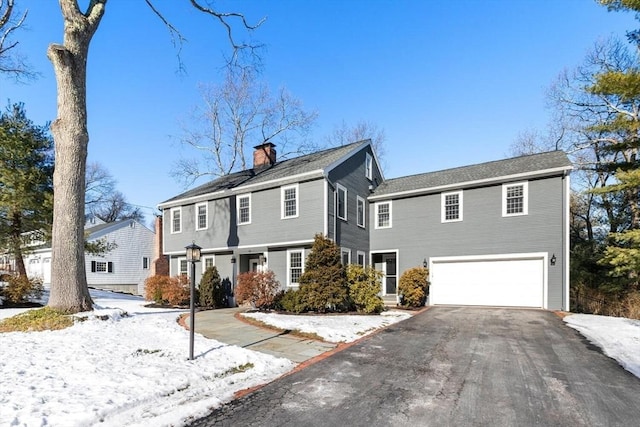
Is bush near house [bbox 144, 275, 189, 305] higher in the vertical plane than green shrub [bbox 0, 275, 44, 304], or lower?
lower

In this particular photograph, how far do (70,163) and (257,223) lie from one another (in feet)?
25.4

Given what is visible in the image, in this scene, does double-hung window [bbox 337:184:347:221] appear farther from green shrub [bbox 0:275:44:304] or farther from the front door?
green shrub [bbox 0:275:44:304]


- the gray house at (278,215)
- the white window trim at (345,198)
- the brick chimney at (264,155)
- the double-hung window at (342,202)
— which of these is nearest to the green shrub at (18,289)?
the gray house at (278,215)

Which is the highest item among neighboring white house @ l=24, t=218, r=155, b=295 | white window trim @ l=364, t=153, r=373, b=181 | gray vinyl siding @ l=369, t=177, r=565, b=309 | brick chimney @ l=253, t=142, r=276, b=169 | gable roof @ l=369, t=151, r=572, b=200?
brick chimney @ l=253, t=142, r=276, b=169

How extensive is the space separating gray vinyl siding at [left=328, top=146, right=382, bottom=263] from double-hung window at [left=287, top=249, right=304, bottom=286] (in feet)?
5.47

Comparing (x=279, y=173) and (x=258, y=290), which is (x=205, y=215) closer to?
(x=279, y=173)

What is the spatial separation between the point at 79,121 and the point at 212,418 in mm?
8383

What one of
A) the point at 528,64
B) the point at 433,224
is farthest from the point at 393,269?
the point at 528,64

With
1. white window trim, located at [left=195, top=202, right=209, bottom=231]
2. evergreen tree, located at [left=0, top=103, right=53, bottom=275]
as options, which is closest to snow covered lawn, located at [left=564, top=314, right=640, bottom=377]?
white window trim, located at [left=195, top=202, right=209, bottom=231]

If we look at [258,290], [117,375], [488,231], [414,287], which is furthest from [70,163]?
[488,231]

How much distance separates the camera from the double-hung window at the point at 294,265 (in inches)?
562

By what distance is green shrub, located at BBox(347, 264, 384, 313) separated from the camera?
465 inches

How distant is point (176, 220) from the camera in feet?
61.2

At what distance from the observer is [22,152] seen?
44.4 feet
